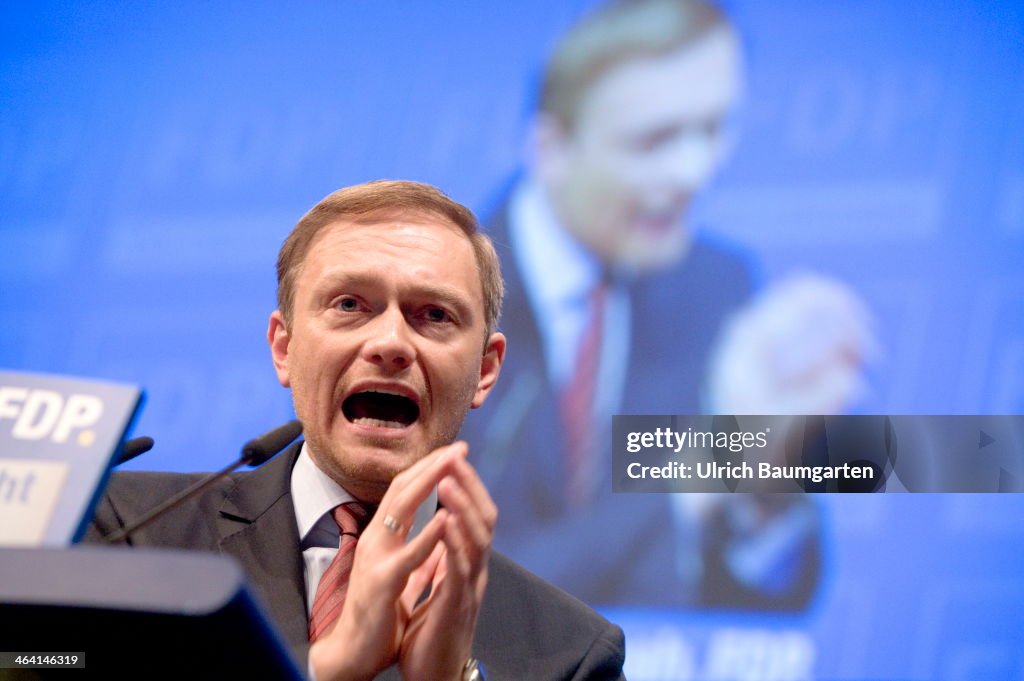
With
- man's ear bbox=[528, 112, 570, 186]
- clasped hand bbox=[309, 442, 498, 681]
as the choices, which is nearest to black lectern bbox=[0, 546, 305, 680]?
clasped hand bbox=[309, 442, 498, 681]

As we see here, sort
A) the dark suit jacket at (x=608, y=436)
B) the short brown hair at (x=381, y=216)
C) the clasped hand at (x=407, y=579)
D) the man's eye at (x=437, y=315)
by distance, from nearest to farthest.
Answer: the clasped hand at (x=407, y=579) < the man's eye at (x=437, y=315) < the short brown hair at (x=381, y=216) < the dark suit jacket at (x=608, y=436)

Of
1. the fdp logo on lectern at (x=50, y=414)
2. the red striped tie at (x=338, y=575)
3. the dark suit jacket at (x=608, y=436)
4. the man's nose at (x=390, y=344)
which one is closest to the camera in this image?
the fdp logo on lectern at (x=50, y=414)

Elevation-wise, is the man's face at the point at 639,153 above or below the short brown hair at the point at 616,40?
below

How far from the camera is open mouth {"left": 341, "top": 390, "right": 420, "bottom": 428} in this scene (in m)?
1.81

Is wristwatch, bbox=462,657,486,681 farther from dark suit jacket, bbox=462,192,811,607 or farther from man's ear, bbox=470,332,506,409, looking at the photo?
dark suit jacket, bbox=462,192,811,607

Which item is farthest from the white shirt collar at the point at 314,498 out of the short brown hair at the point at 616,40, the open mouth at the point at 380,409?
the short brown hair at the point at 616,40

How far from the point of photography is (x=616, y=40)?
9.62 ft

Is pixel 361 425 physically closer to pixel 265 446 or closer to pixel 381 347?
pixel 381 347

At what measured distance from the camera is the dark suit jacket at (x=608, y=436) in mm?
2676

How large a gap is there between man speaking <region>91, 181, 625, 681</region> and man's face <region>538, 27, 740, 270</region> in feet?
2.93

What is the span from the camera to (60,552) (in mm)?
630

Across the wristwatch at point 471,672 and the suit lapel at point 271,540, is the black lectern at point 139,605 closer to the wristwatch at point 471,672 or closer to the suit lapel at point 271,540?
the wristwatch at point 471,672

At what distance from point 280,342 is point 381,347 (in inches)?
13.3

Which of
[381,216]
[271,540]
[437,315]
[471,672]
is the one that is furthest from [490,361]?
[471,672]
